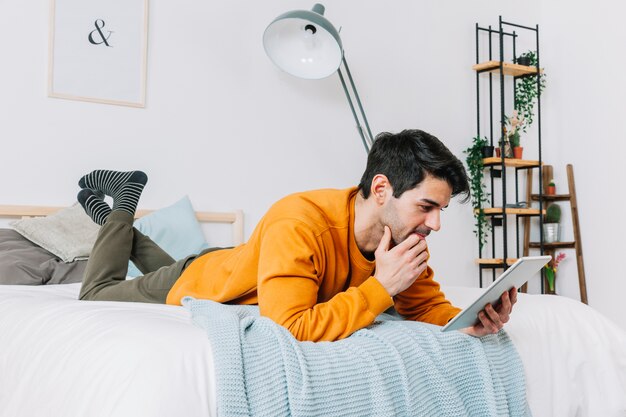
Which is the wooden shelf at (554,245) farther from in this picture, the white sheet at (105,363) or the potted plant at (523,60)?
the white sheet at (105,363)

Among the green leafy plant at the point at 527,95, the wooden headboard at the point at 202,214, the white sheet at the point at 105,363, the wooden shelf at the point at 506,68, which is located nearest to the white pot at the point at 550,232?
the green leafy plant at the point at 527,95

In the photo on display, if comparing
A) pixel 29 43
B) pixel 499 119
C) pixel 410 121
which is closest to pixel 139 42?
pixel 29 43

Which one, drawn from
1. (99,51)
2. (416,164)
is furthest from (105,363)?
(99,51)

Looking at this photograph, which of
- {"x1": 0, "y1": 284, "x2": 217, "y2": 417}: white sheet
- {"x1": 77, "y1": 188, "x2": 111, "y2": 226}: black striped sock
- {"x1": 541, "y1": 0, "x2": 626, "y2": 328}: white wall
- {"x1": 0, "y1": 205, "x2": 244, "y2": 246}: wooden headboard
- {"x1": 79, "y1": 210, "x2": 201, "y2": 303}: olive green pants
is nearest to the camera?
{"x1": 0, "y1": 284, "x2": 217, "y2": 417}: white sheet

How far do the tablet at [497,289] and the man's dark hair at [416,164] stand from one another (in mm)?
227

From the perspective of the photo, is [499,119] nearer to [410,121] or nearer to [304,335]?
[410,121]

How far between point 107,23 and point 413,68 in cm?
176

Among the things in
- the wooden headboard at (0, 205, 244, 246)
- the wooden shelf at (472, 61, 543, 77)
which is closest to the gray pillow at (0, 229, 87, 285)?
the wooden headboard at (0, 205, 244, 246)

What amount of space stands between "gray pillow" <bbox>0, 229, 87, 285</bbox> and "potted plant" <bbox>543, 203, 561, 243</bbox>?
2.86 meters

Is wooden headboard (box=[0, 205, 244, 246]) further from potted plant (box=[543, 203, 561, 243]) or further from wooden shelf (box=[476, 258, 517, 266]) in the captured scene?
potted plant (box=[543, 203, 561, 243])

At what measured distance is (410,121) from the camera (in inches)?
158

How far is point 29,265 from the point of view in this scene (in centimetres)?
252

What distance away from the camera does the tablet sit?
4.37 feet

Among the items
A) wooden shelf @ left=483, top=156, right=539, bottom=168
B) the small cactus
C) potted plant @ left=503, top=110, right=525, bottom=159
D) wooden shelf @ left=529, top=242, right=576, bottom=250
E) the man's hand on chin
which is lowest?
the man's hand on chin
